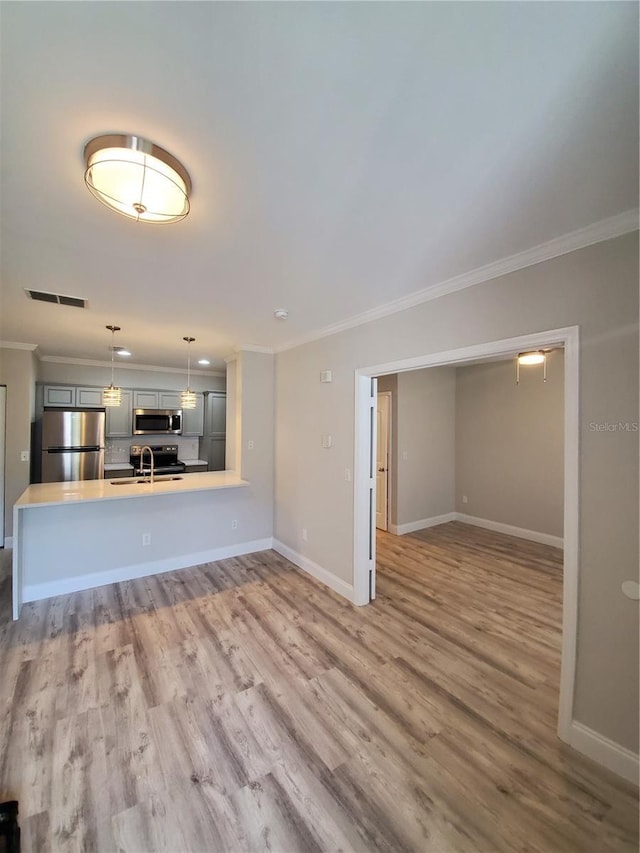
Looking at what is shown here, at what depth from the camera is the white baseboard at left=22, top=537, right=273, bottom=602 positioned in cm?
319

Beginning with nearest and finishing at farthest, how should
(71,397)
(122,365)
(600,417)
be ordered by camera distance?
(600,417) < (71,397) < (122,365)

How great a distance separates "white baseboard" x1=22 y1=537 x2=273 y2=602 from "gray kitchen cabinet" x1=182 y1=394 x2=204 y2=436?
9.41 feet

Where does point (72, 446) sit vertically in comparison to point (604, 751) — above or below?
above

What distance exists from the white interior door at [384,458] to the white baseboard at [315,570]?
1.83 m

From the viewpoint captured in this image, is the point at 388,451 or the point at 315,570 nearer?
the point at 315,570

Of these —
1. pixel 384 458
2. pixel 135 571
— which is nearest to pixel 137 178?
pixel 135 571

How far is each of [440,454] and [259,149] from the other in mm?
5202

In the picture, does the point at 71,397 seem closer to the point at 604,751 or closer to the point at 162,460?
the point at 162,460

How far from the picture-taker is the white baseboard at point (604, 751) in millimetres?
1588

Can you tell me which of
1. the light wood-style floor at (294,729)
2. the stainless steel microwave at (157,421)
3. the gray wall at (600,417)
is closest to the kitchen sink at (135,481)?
the light wood-style floor at (294,729)

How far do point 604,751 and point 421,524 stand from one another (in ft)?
12.3

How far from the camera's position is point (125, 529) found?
3.61m

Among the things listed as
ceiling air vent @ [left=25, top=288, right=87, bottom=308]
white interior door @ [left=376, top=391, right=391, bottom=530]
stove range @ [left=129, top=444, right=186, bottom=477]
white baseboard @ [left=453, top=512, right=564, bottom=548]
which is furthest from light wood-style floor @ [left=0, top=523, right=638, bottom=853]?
stove range @ [left=129, top=444, right=186, bottom=477]

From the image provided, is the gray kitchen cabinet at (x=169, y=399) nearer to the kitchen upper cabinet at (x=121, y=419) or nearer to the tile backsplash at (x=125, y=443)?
Answer: the kitchen upper cabinet at (x=121, y=419)
